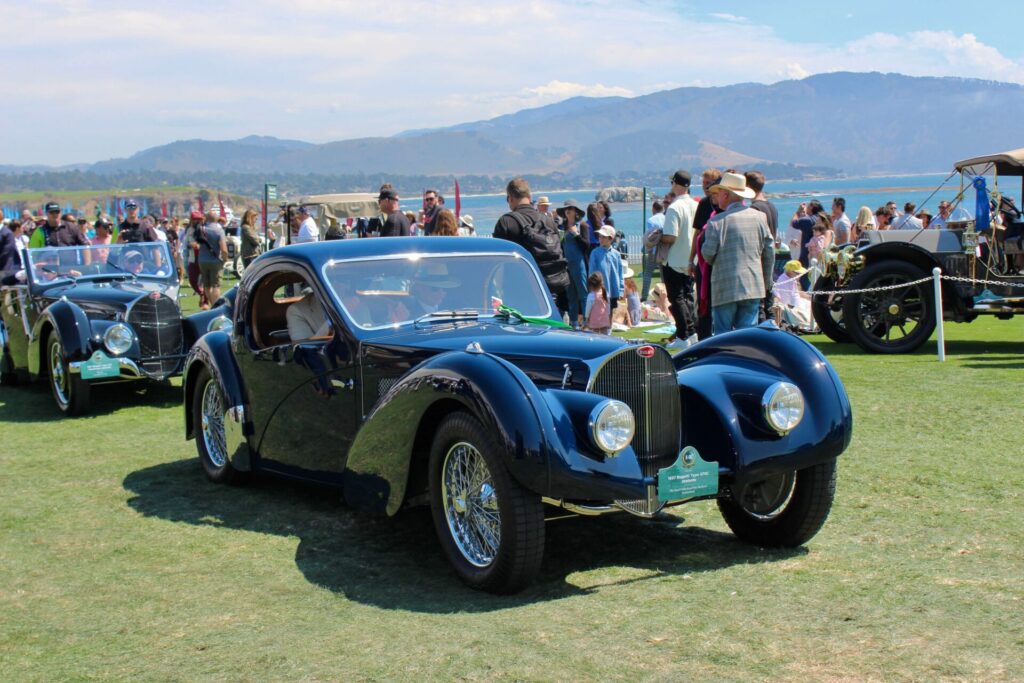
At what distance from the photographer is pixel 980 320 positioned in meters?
15.5

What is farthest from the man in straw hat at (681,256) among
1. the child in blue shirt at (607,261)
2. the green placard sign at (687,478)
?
the green placard sign at (687,478)

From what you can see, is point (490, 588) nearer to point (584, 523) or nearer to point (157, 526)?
point (584, 523)

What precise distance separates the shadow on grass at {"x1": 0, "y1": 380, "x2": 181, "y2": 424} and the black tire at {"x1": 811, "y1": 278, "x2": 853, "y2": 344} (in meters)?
7.50

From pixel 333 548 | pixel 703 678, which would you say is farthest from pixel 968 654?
pixel 333 548

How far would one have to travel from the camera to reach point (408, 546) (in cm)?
550

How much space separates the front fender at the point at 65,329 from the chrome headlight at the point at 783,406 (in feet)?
23.1

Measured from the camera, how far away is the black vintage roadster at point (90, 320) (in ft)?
32.7

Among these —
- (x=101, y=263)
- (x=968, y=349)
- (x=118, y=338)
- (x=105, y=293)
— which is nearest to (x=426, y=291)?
(x=118, y=338)

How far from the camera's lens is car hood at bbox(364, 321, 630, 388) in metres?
4.83

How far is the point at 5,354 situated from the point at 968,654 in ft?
36.1

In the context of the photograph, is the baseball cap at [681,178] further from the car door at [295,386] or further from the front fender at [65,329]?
the front fender at [65,329]

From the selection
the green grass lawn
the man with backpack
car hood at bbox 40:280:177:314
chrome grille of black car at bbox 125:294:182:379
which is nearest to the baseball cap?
the man with backpack

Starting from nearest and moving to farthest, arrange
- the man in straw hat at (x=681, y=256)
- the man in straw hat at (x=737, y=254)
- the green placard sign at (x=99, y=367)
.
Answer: the man in straw hat at (x=737, y=254), the green placard sign at (x=99, y=367), the man in straw hat at (x=681, y=256)

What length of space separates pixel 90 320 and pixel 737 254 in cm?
602
